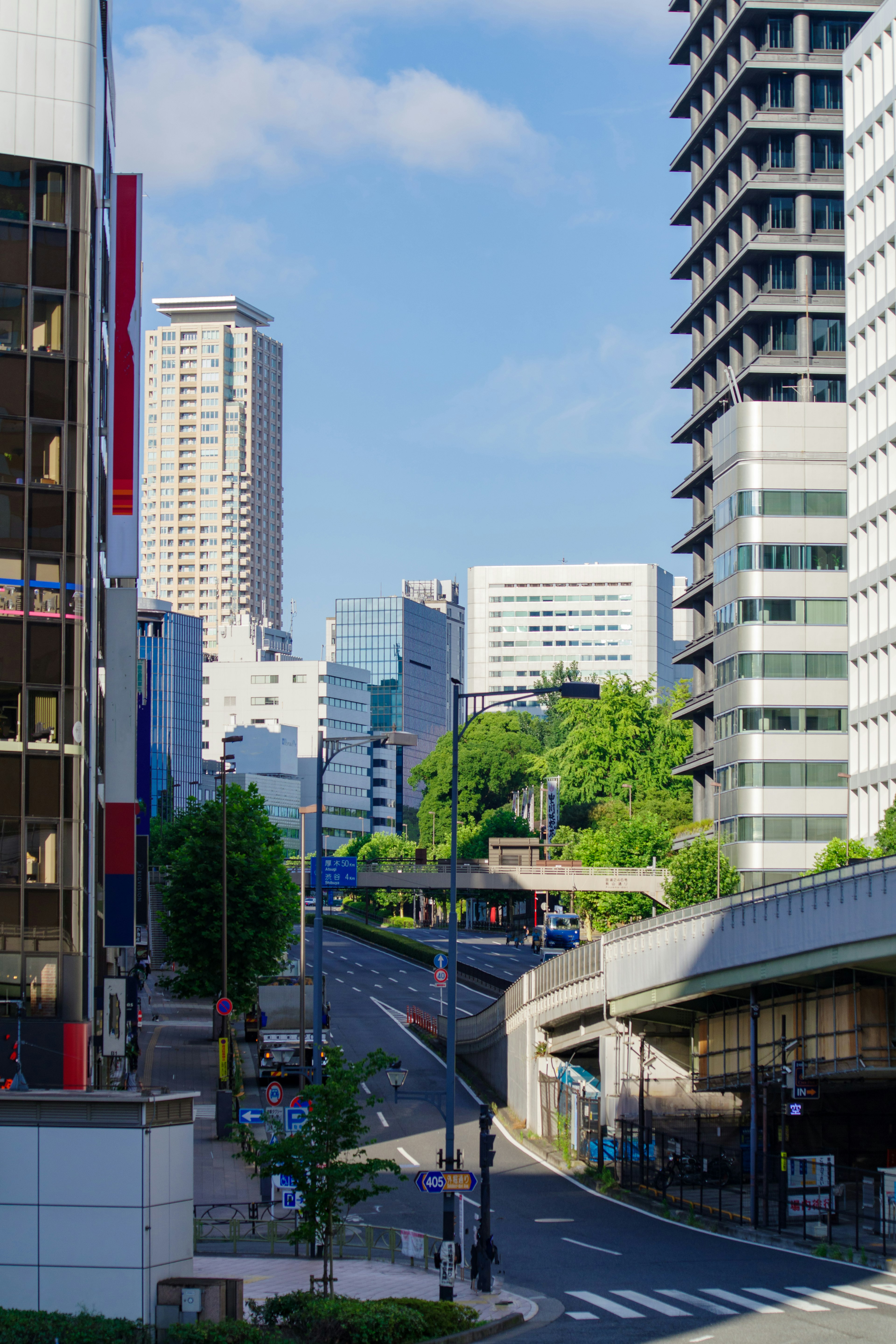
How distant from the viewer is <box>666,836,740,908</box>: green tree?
3647 inches

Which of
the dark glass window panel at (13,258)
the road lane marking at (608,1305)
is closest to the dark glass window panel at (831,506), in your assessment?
the dark glass window panel at (13,258)

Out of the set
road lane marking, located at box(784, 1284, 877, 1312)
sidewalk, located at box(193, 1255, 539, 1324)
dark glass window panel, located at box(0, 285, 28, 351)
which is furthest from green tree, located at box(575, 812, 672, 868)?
road lane marking, located at box(784, 1284, 877, 1312)

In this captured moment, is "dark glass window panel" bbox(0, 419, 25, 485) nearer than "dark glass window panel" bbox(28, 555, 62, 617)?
No

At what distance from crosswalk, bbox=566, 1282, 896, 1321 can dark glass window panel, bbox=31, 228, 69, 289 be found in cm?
2946

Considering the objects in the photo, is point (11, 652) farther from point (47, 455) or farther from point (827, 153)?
point (827, 153)

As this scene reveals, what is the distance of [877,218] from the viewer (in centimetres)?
8556

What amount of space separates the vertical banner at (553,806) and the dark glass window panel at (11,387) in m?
96.8

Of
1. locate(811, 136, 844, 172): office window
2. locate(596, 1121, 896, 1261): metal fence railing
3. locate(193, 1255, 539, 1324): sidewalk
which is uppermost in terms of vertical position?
locate(811, 136, 844, 172): office window

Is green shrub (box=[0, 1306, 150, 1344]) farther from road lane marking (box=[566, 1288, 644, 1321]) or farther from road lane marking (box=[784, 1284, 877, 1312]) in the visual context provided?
road lane marking (box=[784, 1284, 877, 1312])

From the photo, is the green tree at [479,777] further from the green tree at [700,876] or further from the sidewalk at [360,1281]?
the sidewalk at [360,1281]

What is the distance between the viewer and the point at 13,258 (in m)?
44.9

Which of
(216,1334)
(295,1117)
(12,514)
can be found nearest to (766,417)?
(12,514)

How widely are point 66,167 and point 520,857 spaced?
273 feet

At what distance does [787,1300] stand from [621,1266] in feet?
18.9
